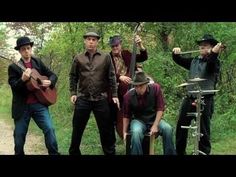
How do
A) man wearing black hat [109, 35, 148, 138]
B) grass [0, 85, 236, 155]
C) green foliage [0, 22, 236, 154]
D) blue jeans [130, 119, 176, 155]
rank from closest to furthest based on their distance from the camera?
blue jeans [130, 119, 176, 155] < man wearing black hat [109, 35, 148, 138] < grass [0, 85, 236, 155] < green foliage [0, 22, 236, 154]

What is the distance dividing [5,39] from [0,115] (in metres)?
5.25

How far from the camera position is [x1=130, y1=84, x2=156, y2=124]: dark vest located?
605 cm

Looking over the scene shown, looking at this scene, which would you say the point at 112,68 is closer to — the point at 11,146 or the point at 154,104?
the point at 154,104

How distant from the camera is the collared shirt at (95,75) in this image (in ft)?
20.7

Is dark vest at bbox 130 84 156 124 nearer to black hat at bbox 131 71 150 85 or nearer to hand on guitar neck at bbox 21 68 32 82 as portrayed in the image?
black hat at bbox 131 71 150 85

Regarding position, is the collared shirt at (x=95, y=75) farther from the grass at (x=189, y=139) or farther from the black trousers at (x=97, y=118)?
the grass at (x=189, y=139)

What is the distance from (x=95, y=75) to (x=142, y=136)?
3.41ft

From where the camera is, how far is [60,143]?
29.8 ft

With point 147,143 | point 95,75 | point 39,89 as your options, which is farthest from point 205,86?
point 39,89

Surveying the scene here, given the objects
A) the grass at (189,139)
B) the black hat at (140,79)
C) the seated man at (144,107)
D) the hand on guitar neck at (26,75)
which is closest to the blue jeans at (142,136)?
the seated man at (144,107)

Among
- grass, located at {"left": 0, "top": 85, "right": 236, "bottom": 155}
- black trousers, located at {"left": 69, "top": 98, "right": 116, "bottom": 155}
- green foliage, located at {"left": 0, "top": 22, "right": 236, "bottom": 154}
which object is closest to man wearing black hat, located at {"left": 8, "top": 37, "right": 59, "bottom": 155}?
black trousers, located at {"left": 69, "top": 98, "right": 116, "bottom": 155}

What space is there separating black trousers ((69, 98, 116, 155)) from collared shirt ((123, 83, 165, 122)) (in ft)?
1.24
